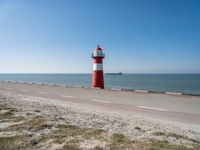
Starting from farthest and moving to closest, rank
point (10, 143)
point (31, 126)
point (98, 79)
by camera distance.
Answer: point (98, 79)
point (31, 126)
point (10, 143)

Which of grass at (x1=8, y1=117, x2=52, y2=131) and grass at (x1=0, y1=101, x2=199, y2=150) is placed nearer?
grass at (x1=0, y1=101, x2=199, y2=150)

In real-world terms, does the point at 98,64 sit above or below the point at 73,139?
above

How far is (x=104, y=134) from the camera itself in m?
5.80

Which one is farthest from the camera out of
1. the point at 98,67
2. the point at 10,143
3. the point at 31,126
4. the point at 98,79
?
the point at 98,79

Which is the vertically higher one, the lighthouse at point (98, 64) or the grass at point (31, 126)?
the lighthouse at point (98, 64)

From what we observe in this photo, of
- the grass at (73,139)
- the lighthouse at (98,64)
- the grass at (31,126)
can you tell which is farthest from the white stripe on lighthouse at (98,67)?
the grass at (73,139)

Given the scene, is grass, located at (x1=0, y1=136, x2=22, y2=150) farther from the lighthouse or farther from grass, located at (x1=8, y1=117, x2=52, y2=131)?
the lighthouse

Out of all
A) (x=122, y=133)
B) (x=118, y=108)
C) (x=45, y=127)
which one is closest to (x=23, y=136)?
(x=45, y=127)

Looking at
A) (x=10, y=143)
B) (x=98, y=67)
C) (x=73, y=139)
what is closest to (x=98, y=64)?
(x=98, y=67)

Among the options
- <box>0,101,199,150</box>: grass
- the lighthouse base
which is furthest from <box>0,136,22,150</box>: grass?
the lighthouse base

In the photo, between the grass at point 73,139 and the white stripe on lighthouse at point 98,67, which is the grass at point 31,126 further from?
the white stripe on lighthouse at point 98,67

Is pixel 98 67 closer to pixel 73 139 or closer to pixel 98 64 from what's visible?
pixel 98 64

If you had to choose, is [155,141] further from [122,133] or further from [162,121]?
[162,121]

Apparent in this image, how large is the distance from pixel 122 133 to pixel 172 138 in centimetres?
133
